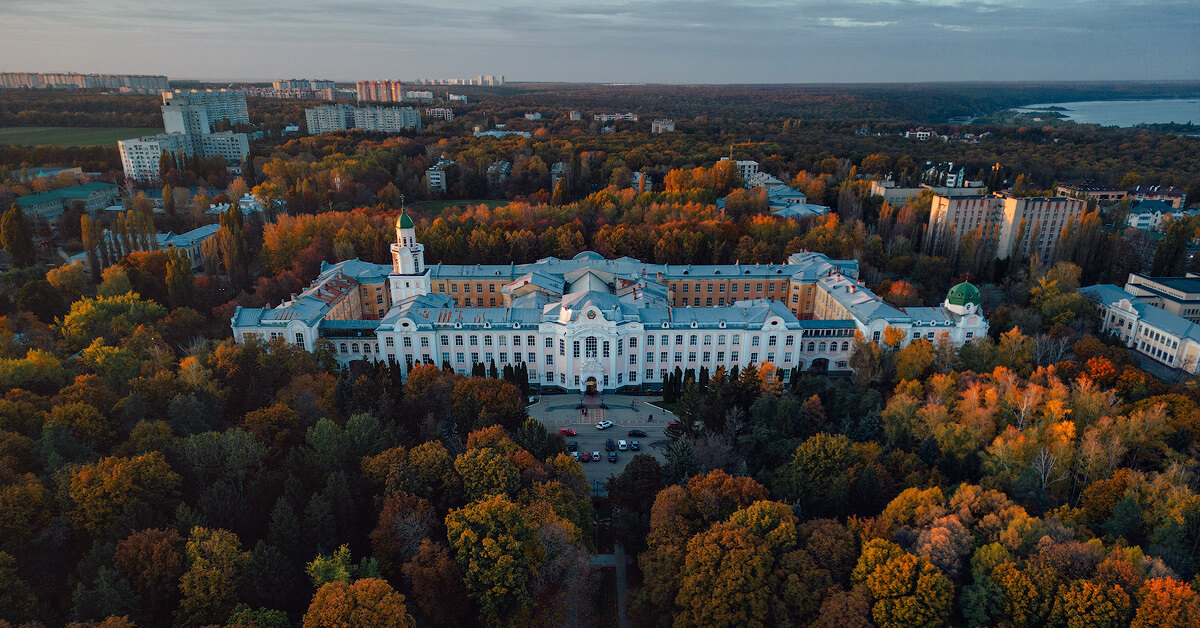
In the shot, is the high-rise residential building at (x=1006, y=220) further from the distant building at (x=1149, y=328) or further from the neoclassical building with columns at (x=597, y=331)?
the neoclassical building with columns at (x=597, y=331)

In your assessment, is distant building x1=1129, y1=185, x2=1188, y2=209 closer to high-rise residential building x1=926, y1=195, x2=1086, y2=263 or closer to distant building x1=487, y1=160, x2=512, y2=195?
high-rise residential building x1=926, y1=195, x2=1086, y2=263

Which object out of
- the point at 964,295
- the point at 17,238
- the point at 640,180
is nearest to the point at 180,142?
the point at 17,238

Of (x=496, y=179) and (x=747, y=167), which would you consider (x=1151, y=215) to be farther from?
(x=496, y=179)

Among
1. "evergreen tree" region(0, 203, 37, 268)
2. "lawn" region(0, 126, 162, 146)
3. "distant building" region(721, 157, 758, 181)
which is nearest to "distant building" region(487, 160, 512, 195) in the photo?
"distant building" region(721, 157, 758, 181)

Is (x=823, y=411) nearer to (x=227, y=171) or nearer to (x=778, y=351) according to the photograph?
(x=778, y=351)

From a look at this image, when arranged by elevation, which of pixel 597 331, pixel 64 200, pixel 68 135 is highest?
pixel 68 135

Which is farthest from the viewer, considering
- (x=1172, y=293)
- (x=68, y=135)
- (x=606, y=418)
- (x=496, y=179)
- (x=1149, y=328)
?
(x=68, y=135)

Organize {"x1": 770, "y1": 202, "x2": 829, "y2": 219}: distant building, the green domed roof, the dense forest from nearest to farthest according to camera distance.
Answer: the dense forest, the green domed roof, {"x1": 770, "y1": 202, "x2": 829, "y2": 219}: distant building
